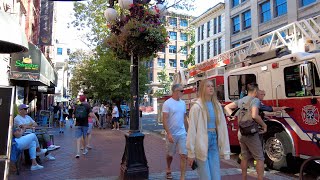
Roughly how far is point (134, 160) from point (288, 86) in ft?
12.6

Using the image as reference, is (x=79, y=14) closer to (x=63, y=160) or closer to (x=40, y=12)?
(x=40, y=12)

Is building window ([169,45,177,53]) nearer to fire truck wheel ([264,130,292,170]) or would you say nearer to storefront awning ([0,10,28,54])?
fire truck wheel ([264,130,292,170])

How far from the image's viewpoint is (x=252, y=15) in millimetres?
29422

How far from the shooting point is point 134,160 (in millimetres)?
6059

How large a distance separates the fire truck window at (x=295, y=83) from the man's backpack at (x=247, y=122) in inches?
69.3

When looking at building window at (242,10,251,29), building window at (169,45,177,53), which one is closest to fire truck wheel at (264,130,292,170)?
building window at (242,10,251,29)

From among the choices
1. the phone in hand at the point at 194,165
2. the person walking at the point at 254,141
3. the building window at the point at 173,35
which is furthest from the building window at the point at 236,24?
the building window at the point at 173,35

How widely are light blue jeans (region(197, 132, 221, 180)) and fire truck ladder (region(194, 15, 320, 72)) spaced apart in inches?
181

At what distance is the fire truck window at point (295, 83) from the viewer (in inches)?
247

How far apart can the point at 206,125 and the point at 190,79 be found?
956cm

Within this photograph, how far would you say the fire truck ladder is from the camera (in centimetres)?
755

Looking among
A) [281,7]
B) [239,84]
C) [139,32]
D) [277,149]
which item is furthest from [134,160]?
[281,7]

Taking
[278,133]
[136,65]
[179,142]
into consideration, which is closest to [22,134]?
[136,65]

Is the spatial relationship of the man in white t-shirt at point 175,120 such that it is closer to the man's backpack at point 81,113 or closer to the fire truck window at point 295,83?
the fire truck window at point 295,83
